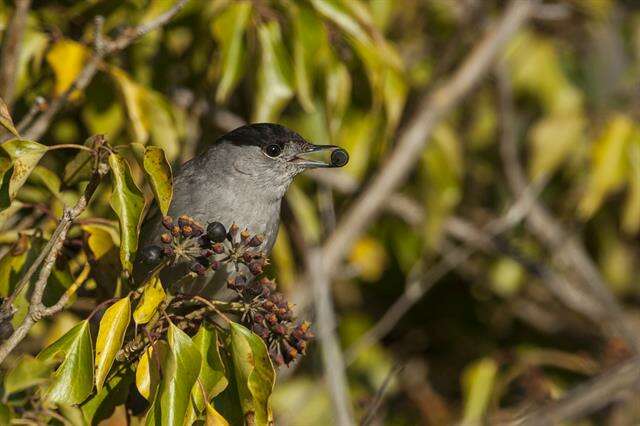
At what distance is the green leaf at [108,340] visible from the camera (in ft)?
8.32

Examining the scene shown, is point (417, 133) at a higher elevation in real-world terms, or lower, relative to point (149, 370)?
higher

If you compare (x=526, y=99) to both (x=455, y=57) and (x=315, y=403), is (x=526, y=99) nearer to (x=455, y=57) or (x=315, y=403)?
(x=455, y=57)

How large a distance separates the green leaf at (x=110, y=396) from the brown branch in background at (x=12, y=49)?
1.51 m

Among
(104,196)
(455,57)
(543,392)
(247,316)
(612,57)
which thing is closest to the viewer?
(247,316)

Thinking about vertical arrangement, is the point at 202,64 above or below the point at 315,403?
above

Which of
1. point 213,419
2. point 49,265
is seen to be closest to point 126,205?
point 49,265

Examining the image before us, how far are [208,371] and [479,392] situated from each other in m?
2.39

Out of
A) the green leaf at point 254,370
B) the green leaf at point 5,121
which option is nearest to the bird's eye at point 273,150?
the green leaf at point 5,121

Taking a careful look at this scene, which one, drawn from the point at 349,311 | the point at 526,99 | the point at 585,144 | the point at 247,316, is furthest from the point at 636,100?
the point at 247,316

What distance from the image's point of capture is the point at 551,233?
6359mm

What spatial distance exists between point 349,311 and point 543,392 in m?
2.37

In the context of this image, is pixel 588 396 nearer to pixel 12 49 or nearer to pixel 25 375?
pixel 25 375

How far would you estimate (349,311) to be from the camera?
6977mm

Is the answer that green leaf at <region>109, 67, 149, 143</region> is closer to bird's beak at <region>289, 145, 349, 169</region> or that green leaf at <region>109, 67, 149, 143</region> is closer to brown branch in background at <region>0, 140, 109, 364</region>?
bird's beak at <region>289, 145, 349, 169</region>
